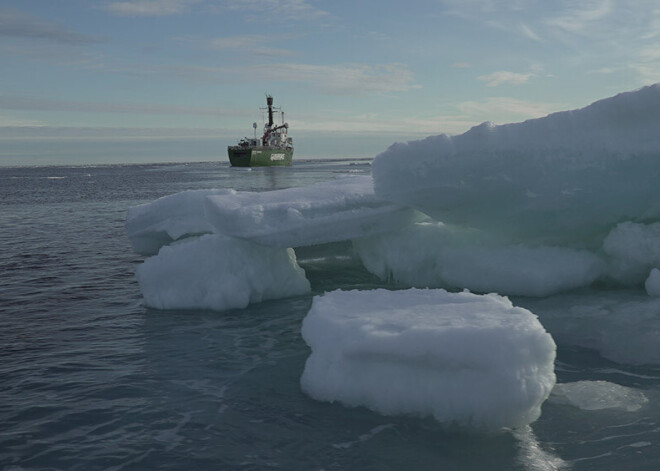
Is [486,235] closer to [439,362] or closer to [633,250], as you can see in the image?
[633,250]

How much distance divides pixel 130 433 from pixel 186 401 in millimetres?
694

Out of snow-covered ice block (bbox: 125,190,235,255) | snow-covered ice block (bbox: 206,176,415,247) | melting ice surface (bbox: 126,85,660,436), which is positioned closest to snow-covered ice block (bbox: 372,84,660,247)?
melting ice surface (bbox: 126,85,660,436)

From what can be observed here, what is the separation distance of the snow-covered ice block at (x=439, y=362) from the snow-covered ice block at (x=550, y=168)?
3.21 m

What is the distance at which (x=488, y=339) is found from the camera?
452cm

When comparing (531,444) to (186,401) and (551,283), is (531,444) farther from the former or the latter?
(551,283)

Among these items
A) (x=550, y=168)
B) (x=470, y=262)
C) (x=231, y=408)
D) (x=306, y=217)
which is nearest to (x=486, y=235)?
(x=470, y=262)

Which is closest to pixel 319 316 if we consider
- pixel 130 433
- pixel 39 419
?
pixel 130 433

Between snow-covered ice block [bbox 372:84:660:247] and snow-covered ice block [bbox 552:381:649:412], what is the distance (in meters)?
3.40

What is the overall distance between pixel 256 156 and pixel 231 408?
79.5m

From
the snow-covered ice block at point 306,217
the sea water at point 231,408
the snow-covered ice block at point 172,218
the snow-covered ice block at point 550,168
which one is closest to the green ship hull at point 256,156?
the snow-covered ice block at point 172,218

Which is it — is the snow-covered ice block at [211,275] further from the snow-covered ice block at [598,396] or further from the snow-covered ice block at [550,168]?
the snow-covered ice block at [598,396]

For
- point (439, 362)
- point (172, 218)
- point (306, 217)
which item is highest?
point (306, 217)

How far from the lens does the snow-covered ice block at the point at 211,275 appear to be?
28.8 feet

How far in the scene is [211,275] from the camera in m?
8.84
